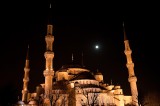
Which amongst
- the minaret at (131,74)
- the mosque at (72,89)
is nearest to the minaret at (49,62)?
the mosque at (72,89)

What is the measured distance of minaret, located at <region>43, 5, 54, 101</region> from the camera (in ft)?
97.4

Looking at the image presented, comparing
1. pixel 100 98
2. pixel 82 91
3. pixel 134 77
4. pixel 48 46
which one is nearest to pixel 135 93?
pixel 134 77

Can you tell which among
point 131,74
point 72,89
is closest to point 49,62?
point 72,89

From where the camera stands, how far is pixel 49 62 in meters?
31.8

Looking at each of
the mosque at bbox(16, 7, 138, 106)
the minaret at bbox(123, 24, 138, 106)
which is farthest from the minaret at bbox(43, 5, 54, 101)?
the minaret at bbox(123, 24, 138, 106)

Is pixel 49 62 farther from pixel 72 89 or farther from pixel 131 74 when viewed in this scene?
pixel 131 74

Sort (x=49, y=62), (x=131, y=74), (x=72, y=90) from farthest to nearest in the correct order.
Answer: (x=131, y=74)
(x=72, y=90)
(x=49, y=62)

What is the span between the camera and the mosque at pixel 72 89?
30.6m

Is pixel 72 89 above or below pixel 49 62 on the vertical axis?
below

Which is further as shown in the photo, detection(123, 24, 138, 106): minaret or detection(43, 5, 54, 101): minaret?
detection(123, 24, 138, 106): minaret

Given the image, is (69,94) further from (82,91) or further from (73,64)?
(73,64)

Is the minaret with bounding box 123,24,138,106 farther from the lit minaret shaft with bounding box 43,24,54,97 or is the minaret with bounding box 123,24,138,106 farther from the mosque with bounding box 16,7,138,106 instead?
the lit minaret shaft with bounding box 43,24,54,97

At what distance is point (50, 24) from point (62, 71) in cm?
844

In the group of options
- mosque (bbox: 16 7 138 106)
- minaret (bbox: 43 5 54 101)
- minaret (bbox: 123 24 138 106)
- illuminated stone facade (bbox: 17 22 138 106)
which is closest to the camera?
minaret (bbox: 43 5 54 101)
